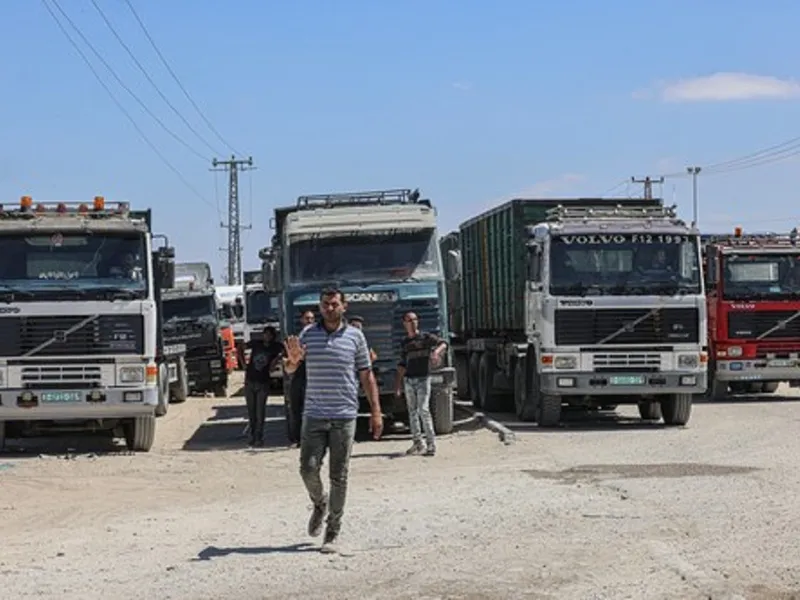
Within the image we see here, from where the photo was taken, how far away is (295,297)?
65.7 ft

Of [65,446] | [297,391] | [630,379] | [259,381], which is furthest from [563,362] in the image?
[65,446]

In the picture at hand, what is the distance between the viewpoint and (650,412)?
2406 centimetres

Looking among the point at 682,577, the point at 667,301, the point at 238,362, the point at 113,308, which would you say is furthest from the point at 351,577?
the point at 238,362

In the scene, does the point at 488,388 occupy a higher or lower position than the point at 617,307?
lower

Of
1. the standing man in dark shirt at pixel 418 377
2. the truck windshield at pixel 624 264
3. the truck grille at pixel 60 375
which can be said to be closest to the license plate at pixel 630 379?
Result: the truck windshield at pixel 624 264

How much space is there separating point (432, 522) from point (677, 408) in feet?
35.4

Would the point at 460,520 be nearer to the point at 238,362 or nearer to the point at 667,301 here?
the point at 667,301

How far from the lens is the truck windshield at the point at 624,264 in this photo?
69.1ft

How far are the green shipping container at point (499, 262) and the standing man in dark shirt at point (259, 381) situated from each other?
15.3ft

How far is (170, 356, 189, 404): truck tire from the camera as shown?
3169 centimetres

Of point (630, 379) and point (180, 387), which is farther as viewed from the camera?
point (180, 387)

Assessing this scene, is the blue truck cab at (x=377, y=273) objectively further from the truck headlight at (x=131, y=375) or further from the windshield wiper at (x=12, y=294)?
the windshield wiper at (x=12, y=294)

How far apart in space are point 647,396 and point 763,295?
7.16 meters

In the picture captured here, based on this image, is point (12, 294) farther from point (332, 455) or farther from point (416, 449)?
point (332, 455)
